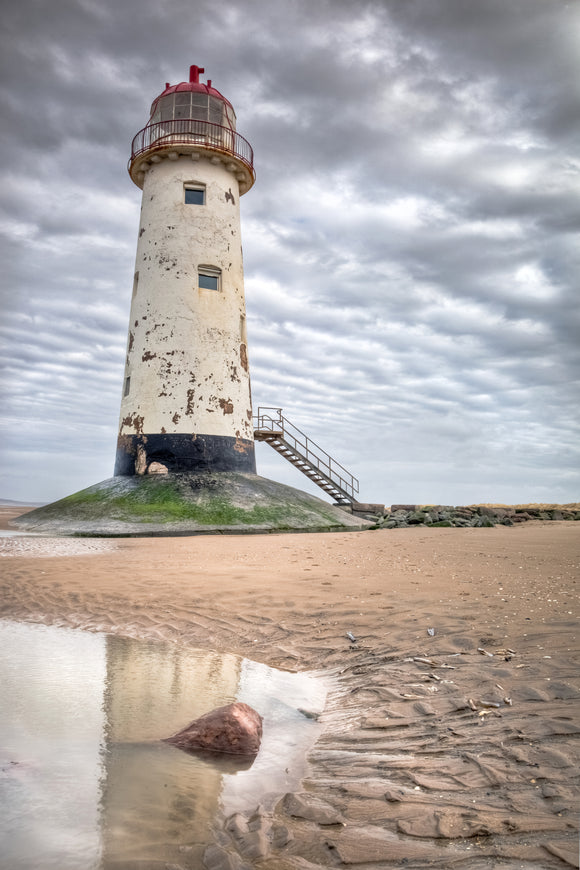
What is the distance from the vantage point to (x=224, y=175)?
2188 centimetres

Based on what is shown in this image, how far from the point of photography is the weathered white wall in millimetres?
19781

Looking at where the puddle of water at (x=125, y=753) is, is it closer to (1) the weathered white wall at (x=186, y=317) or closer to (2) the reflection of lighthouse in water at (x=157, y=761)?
(2) the reflection of lighthouse in water at (x=157, y=761)

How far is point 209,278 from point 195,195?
10.4 feet

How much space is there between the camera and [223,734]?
3.65 m

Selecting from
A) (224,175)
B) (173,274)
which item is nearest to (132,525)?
(173,274)

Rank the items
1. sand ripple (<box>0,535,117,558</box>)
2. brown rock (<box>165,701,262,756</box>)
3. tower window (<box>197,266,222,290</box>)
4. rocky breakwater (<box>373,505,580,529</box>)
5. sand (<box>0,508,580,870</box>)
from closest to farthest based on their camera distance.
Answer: sand (<box>0,508,580,870</box>), brown rock (<box>165,701,262,756</box>), sand ripple (<box>0,535,117,558</box>), tower window (<box>197,266,222,290</box>), rocky breakwater (<box>373,505,580,529</box>)

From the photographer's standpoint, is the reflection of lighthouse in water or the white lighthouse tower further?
the white lighthouse tower

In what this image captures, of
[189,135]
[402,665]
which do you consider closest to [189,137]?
[189,135]

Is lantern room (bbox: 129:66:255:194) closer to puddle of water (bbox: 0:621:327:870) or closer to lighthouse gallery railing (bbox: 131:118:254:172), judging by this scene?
lighthouse gallery railing (bbox: 131:118:254:172)

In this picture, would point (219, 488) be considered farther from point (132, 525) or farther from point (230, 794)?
point (230, 794)

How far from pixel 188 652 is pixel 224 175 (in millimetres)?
19944

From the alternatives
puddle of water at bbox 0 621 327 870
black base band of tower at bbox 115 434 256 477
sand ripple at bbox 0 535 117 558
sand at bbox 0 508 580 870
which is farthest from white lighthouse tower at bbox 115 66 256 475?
puddle of water at bbox 0 621 327 870

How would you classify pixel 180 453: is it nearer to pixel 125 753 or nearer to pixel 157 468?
pixel 157 468

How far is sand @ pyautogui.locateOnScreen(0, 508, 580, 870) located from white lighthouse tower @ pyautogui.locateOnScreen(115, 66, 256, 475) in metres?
8.91
